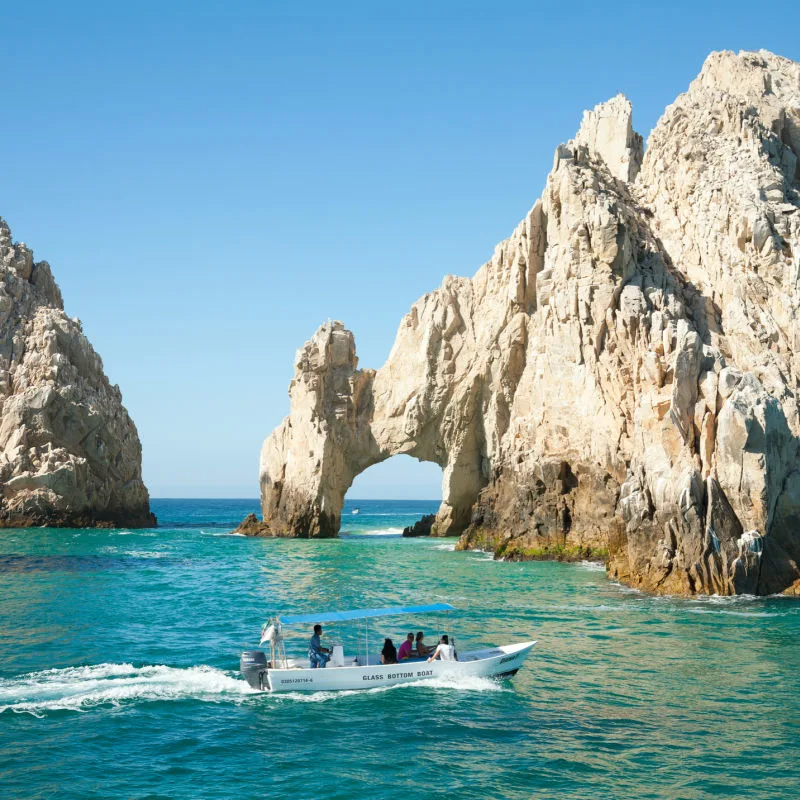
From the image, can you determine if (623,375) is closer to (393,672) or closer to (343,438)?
(343,438)

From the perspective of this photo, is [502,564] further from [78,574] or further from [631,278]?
[78,574]

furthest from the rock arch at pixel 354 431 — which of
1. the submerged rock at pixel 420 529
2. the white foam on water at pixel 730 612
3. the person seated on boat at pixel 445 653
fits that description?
the person seated on boat at pixel 445 653

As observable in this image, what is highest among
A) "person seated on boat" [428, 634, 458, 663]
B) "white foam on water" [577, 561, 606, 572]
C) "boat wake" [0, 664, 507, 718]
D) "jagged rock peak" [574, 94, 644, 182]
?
"jagged rock peak" [574, 94, 644, 182]

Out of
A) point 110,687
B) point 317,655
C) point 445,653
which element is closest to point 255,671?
point 317,655

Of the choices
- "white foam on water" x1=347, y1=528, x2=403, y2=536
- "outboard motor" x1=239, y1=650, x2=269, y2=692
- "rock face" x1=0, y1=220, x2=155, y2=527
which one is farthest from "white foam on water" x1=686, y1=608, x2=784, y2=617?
"rock face" x1=0, y1=220, x2=155, y2=527

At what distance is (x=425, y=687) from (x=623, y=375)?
2988 cm

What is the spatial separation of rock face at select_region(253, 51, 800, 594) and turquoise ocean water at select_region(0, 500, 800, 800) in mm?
4602

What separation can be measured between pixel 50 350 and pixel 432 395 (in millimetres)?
37805

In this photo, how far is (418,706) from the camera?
21875 mm

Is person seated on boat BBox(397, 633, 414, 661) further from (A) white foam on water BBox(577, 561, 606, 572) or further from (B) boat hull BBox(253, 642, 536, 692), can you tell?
(A) white foam on water BBox(577, 561, 606, 572)

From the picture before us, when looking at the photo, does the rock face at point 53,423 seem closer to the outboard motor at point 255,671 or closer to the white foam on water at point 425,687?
the outboard motor at point 255,671

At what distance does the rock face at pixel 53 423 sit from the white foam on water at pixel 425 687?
60.5 metres

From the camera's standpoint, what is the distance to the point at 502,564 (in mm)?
50125

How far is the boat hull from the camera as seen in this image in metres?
23.2
